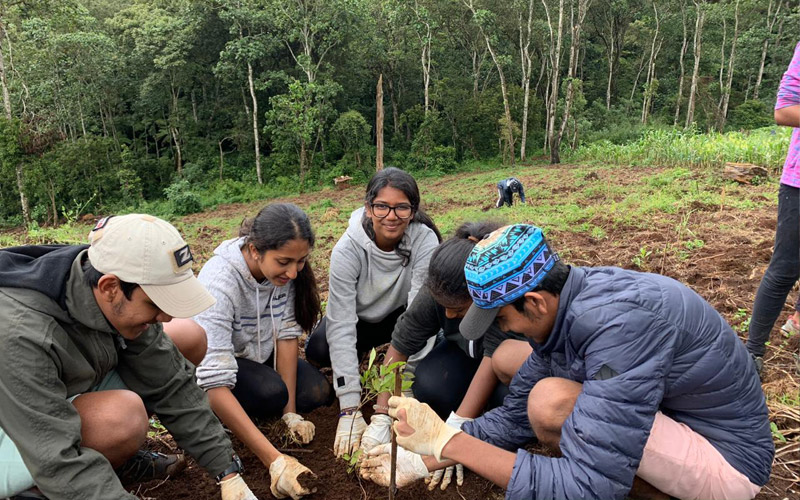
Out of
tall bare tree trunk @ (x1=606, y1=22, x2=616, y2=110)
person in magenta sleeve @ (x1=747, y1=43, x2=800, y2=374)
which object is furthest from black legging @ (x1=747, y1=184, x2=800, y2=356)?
tall bare tree trunk @ (x1=606, y1=22, x2=616, y2=110)

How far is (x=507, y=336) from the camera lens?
2.43 m

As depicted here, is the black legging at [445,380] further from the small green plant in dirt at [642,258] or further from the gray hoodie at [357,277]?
the small green plant in dirt at [642,258]

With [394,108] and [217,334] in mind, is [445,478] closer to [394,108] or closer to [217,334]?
[217,334]

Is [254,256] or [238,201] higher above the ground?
[254,256]

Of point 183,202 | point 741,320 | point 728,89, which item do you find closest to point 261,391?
point 741,320

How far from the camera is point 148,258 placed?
153 cm

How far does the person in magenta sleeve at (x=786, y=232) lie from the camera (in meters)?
2.50

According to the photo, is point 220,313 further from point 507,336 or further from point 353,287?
point 507,336

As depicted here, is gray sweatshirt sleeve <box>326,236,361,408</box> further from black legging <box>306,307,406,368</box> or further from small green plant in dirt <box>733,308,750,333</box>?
small green plant in dirt <box>733,308,750,333</box>

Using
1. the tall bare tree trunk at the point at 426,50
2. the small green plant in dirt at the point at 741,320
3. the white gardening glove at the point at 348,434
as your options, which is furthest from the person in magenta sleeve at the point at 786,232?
the tall bare tree trunk at the point at 426,50

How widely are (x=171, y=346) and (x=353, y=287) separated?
1044 millimetres

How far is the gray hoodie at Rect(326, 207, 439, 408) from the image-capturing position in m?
2.67

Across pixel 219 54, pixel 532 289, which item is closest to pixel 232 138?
pixel 219 54

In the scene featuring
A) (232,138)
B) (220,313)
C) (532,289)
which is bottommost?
(232,138)
